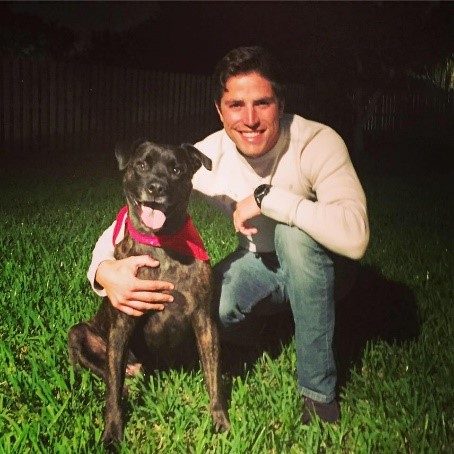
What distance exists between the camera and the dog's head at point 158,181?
2879 millimetres

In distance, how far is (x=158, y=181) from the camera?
115 inches

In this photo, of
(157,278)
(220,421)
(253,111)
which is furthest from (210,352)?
(253,111)

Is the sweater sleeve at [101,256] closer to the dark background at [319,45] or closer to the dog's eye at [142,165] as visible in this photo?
the dog's eye at [142,165]

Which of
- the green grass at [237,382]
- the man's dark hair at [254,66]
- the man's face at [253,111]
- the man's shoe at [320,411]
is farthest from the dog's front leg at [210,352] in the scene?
the man's dark hair at [254,66]

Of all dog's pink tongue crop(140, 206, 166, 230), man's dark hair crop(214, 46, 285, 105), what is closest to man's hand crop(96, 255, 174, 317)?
dog's pink tongue crop(140, 206, 166, 230)

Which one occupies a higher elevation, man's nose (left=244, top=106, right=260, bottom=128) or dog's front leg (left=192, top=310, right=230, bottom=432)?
man's nose (left=244, top=106, right=260, bottom=128)

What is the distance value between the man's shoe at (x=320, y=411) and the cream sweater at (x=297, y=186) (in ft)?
2.31

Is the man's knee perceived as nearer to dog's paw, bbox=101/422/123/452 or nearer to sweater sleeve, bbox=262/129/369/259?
sweater sleeve, bbox=262/129/369/259

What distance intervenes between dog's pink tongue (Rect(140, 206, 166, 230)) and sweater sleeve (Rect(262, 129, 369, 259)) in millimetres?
468

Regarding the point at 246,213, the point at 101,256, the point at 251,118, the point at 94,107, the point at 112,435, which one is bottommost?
the point at 94,107

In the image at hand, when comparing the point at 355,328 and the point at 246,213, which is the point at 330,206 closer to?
the point at 246,213

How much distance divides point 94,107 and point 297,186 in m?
11.1

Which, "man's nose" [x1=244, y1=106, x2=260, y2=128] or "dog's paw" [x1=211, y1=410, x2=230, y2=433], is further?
"man's nose" [x1=244, y1=106, x2=260, y2=128]

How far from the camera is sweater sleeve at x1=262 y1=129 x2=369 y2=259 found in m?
2.70
